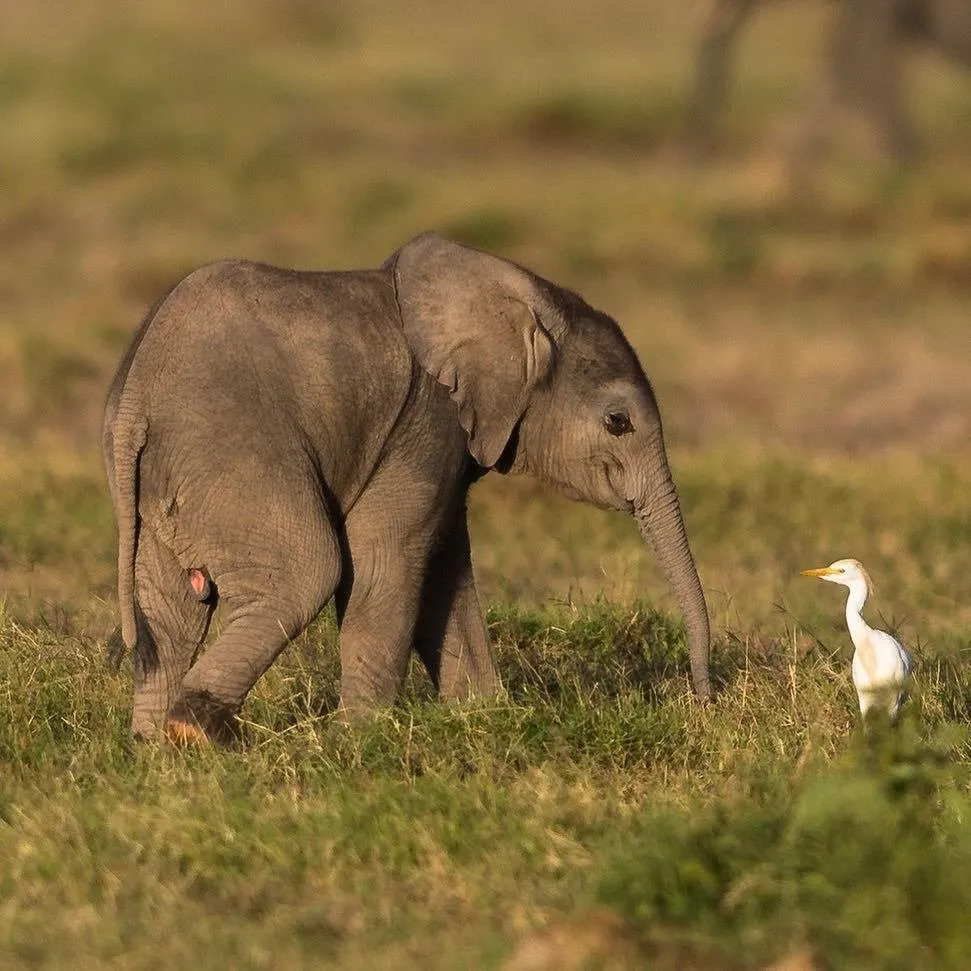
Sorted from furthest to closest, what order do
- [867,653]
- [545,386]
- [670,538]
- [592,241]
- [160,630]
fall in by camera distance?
[592,241] → [670,538] → [545,386] → [160,630] → [867,653]

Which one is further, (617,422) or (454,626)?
(454,626)

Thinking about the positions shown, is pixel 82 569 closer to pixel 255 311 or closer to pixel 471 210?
pixel 255 311

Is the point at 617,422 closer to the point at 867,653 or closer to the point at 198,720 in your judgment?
the point at 867,653

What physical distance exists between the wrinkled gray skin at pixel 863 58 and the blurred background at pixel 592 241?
6cm

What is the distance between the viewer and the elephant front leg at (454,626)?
639cm

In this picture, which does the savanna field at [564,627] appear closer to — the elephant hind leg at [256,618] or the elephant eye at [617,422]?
the elephant hind leg at [256,618]

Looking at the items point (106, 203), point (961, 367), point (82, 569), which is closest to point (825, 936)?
point (82, 569)

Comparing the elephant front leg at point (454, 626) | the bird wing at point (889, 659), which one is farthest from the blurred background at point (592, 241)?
the bird wing at point (889, 659)

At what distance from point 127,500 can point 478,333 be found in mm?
1073

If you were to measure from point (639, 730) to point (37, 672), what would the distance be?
66.2 inches

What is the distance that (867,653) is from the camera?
585cm

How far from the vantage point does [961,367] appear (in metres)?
13.3

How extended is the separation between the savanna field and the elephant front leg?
21cm

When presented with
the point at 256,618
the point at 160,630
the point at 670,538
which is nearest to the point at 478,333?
the point at 670,538
